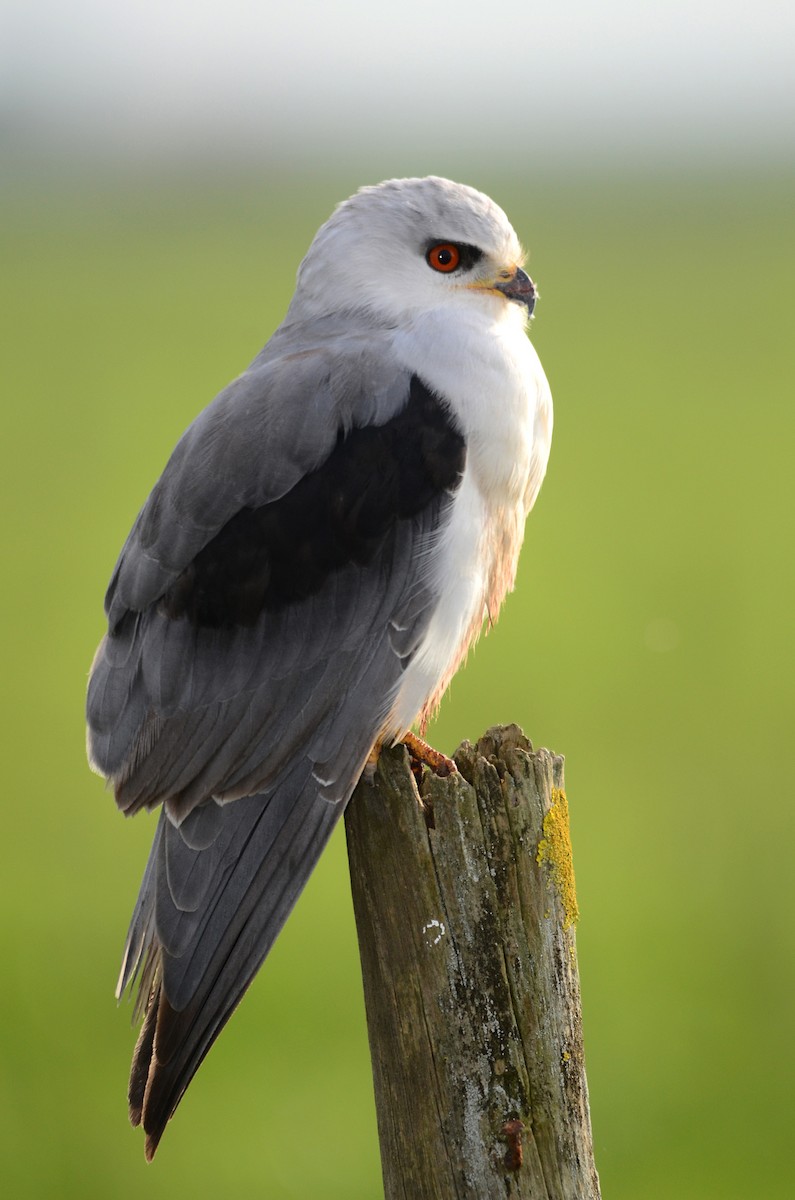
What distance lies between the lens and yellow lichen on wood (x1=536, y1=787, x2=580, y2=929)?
2.67 m

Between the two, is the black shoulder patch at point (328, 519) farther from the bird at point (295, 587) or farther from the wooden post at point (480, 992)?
the wooden post at point (480, 992)

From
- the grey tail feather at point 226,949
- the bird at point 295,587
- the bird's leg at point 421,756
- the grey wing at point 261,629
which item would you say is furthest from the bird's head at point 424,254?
the grey tail feather at point 226,949

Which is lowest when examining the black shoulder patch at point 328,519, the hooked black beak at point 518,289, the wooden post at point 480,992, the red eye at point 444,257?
the wooden post at point 480,992

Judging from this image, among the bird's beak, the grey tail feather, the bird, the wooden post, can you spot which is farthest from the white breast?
the wooden post

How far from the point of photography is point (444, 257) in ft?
12.2

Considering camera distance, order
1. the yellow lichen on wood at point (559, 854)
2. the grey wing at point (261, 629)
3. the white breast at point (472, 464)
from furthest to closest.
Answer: the white breast at point (472, 464), the grey wing at point (261, 629), the yellow lichen on wood at point (559, 854)

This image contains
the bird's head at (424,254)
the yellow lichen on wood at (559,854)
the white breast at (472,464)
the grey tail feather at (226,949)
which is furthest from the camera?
the bird's head at (424,254)

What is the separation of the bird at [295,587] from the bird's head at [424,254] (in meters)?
0.15

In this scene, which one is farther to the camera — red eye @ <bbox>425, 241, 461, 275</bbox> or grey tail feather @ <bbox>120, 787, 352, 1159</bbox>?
red eye @ <bbox>425, 241, 461, 275</bbox>

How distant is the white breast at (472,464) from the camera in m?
3.30

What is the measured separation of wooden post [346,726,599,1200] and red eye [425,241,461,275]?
1703 mm

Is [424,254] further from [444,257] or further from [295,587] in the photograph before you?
[295,587]

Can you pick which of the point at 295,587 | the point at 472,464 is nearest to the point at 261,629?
the point at 295,587

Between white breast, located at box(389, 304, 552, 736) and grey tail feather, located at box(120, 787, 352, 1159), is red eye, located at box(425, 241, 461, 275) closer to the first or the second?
white breast, located at box(389, 304, 552, 736)
